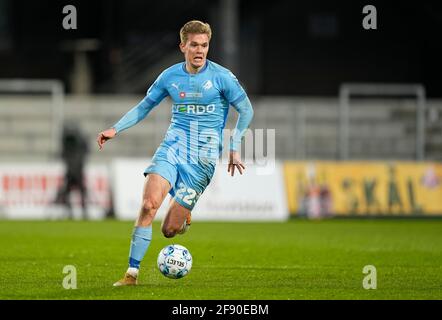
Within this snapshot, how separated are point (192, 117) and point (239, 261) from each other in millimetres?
3140

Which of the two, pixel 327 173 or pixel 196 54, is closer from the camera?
pixel 196 54

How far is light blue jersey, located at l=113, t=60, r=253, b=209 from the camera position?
38.3 feet

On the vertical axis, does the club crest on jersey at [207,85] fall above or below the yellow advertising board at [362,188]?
above

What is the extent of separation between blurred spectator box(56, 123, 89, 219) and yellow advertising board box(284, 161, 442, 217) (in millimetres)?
4546

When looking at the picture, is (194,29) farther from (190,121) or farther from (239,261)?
(239,261)

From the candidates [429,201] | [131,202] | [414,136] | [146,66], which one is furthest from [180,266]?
[146,66]

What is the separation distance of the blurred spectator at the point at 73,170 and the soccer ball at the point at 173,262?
44.8 ft

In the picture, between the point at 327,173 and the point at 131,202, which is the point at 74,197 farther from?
→ the point at 327,173

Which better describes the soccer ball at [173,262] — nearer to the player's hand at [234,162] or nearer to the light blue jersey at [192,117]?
the light blue jersey at [192,117]

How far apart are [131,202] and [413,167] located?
6.63 meters

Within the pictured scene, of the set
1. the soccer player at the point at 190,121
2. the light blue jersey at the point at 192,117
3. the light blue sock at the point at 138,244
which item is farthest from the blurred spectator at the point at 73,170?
the light blue sock at the point at 138,244

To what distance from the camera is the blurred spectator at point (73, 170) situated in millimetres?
24891

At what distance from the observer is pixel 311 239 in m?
18.8

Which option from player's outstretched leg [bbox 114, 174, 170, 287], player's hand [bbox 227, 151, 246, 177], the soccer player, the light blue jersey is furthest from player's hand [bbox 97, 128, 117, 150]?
player's hand [bbox 227, 151, 246, 177]
